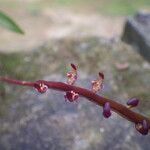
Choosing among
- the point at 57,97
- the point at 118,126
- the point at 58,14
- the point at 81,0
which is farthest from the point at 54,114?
the point at 81,0

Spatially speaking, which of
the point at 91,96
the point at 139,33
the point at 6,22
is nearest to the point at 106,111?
the point at 91,96

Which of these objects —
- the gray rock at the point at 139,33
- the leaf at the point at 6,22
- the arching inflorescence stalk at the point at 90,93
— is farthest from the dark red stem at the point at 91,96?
the gray rock at the point at 139,33

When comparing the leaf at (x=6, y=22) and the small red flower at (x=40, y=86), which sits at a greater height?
the leaf at (x=6, y=22)

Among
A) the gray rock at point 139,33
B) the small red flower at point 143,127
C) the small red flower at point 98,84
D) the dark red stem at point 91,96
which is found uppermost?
the gray rock at point 139,33

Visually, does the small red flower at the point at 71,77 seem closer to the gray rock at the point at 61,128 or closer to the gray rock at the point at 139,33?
the gray rock at the point at 61,128

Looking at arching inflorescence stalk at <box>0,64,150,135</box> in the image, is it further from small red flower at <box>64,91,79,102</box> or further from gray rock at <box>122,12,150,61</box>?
gray rock at <box>122,12,150,61</box>
